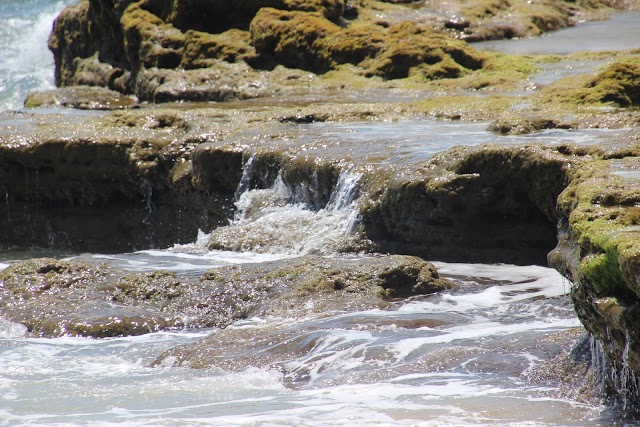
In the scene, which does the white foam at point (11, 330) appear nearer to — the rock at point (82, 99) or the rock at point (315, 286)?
the rock at point (315, 286)

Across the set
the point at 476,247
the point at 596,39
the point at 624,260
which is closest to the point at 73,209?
the point at 476,247

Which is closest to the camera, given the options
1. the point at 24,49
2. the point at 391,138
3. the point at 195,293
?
the point at 195,293

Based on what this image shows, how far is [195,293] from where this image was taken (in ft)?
24.7

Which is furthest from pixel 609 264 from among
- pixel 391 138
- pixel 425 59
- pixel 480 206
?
pixel 425 59

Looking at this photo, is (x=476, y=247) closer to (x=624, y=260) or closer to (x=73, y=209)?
(x=624, y=260)

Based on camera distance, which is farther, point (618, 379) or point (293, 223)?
point (293, 223)

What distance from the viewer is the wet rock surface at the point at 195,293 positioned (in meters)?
7.16

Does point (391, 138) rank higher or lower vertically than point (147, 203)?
higher

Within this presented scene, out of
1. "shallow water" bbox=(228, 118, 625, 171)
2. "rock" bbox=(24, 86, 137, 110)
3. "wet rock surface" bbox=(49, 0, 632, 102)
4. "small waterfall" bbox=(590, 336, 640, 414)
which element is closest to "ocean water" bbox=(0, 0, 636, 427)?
"small waterfall" bbox=(590, 336, 640, 414)

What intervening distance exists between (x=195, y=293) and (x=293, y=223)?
102 inches

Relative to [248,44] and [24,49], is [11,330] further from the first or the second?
[24,49]

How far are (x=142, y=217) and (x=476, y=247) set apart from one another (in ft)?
16.1

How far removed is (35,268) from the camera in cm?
800

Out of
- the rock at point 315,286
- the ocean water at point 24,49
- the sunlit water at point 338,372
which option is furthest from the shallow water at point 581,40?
the sunlit water at point 338,372
